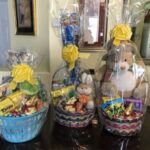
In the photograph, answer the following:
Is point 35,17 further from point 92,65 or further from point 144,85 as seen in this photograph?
point 144,85

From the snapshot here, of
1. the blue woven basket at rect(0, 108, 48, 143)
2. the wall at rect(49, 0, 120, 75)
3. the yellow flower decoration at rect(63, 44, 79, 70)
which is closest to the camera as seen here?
the blue woven basket at rect(0, 108, 48, 143)

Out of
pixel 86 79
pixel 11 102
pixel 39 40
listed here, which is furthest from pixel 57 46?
pixel 11 102

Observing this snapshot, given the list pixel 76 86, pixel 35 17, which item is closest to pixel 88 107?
pixel 76 86

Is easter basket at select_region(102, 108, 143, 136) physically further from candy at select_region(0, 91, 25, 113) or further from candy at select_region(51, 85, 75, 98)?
candy at select_region(0, 91, 25, 113)

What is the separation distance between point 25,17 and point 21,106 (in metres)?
0.43

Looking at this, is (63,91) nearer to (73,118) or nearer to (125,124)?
(73,118)

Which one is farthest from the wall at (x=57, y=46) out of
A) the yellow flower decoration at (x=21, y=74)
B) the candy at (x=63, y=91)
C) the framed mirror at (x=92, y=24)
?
the yellow flower decoration at (x=21, y=74)

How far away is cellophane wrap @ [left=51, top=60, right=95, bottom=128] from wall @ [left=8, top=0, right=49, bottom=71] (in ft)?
0.71

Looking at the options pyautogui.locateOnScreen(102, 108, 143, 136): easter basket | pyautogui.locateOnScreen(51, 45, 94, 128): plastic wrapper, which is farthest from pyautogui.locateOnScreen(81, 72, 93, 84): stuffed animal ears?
pyautogui.locateOnScreen(102, 108, 143, 136): easter basket

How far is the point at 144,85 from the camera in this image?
79 centimetres

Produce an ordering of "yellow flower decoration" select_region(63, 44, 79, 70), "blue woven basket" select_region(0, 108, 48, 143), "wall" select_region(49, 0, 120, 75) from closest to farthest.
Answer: "blue woven basket" select_region(0, 108, 48, 143), "yellow flower decoration" select_region(63, 44, 79, 70), "wall" select_region(49, 0, 120, 75)

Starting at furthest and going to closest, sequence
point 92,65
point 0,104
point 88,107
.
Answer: point 92,65
point 88,107
point 0,104

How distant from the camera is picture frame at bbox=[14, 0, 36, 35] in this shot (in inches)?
37.8

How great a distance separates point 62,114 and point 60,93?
0.23 feet
